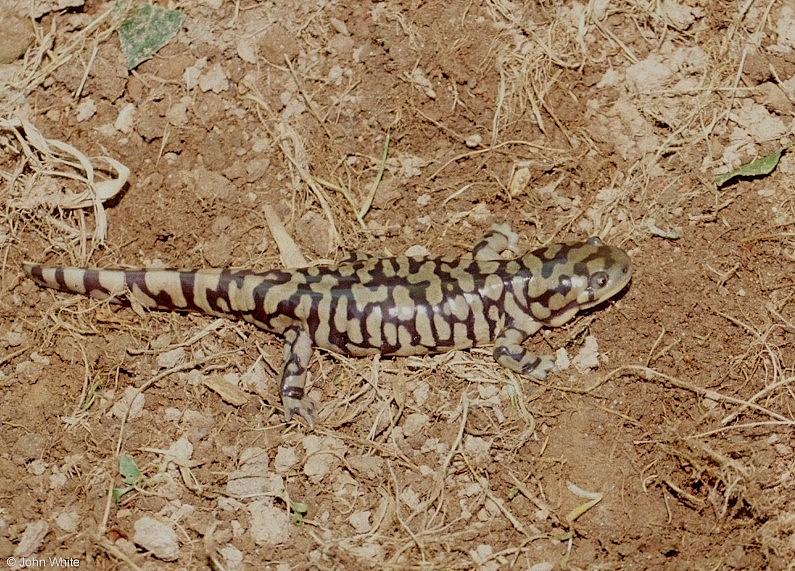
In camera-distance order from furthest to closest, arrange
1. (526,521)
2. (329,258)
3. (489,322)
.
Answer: (329,258) < (489,322) < (526,521)

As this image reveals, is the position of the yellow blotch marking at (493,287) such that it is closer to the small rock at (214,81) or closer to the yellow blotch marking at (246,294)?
the yellow blotch marking at (246,294)

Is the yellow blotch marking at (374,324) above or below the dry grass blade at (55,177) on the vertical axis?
below

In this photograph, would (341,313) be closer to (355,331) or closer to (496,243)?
(355,331)

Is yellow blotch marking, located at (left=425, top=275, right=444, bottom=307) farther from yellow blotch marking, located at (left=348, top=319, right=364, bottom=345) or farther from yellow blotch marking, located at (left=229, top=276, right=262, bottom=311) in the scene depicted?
yellow blotch marking, located at (left=229, top=276, right=262, bottom=311)

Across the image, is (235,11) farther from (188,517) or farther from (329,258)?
(188,517)

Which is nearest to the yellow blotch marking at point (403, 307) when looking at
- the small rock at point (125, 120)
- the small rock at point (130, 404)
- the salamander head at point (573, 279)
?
the salamander head at point (573, 279)

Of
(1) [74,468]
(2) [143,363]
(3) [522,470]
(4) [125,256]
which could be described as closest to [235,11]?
(4) [125,256]
